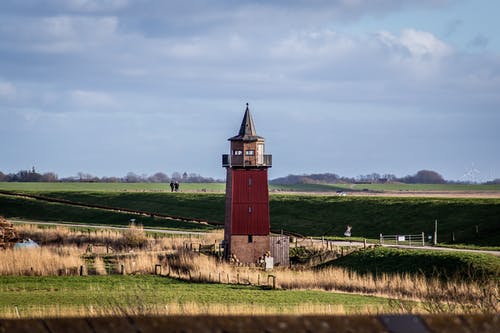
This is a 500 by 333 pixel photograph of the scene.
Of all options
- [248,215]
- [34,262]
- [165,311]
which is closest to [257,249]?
[248,215]

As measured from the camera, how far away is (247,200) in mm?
58625

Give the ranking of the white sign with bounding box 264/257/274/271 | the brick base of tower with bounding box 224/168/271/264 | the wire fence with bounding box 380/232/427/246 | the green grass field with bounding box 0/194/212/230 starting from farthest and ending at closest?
the green grass field with bounding box 0/194/212/230, the wire fence with bounding box 380/232/427/246, the brick base of tower with bounding box 224/168/271/264, the white sign with bounding box 264/257/274/271

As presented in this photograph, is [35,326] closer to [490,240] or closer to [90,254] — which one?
[90,254]

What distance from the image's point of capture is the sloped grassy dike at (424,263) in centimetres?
3994

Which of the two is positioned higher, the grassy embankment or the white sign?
the grassy embankment

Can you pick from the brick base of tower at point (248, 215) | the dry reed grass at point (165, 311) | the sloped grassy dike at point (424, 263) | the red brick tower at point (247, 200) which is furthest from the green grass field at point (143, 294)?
the red brick tower at point (247, 200)

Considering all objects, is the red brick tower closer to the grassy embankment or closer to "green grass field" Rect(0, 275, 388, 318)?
"green grass field" Rect(0, 275, 388, 318)

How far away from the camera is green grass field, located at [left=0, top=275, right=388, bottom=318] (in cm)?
3145

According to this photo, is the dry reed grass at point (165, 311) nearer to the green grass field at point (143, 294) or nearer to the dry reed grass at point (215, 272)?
the green grass field at point (143, 294)

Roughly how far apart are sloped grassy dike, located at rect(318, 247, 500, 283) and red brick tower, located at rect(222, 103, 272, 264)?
7.97 metres

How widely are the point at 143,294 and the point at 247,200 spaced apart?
26383mm

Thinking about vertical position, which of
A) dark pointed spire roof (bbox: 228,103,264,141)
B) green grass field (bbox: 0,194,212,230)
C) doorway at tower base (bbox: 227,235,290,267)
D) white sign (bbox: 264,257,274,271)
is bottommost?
white sign (bbox: 264,257,274,271)

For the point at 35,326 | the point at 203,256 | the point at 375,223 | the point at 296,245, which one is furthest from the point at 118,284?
the point at 375,223

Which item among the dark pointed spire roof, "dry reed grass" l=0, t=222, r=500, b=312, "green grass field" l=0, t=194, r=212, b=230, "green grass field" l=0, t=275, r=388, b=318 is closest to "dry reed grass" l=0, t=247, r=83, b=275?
"dry reed grass" l=0, t=222, r=500, b=312
